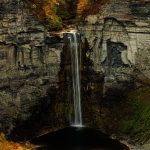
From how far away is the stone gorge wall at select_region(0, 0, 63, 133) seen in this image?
144 ft

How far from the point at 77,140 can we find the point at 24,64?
23.7 feet

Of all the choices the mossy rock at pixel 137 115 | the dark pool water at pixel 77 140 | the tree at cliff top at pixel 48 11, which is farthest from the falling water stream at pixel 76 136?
the mossy rock at pixel 137 115

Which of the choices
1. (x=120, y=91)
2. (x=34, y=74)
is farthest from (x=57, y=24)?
(x=120, y=91)

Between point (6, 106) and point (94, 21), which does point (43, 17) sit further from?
point (6, 106)

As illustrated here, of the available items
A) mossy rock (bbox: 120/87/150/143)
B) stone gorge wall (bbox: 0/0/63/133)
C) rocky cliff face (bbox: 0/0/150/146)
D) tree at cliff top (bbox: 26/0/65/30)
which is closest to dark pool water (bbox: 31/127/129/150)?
rocky cliff face (bbox: 0/0/150/146)

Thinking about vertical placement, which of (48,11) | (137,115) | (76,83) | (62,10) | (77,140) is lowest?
(77,140)

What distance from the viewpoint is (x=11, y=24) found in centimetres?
4381

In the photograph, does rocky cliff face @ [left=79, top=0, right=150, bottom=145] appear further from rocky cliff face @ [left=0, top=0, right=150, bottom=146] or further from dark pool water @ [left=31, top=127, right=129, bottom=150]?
dark pool water @ [left=31, top=127, right=129, bottom=150]

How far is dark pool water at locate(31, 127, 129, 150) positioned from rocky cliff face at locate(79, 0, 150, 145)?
4.53ft

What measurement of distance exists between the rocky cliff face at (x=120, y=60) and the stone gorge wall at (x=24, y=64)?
3368 mm

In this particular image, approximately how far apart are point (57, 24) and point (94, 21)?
3.04m

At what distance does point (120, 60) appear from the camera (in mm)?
47531

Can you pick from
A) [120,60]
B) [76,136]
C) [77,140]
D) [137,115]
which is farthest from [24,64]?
[137,115]

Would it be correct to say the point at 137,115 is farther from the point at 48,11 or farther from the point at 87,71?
the point at 48,11
